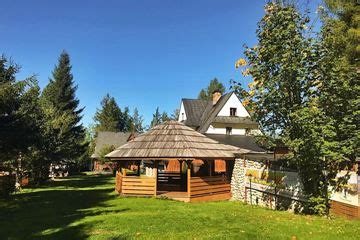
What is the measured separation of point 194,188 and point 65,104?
30862 mm

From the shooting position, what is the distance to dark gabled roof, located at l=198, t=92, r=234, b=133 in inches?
1367

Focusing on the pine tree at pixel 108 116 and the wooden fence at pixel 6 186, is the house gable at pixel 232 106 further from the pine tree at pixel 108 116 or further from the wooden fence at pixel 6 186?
the pine tree at pixel 108 116

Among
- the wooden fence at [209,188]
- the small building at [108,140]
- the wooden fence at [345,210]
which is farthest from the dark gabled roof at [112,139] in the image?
the wooden fence at [345,210]

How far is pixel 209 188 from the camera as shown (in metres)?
20.3

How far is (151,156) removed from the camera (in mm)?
19484

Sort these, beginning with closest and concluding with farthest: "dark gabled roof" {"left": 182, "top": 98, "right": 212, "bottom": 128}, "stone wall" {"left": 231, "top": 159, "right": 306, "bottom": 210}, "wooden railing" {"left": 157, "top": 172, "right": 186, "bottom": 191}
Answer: "stone wall" {"left": 231, "top": 159, "right": 306, "bottom": 210} < "wooden railing" {"left": 157, "top": 172, "right": 186, "bottom": 191} < "dark gabled roof" {"left": 182, "top": 98, "right": 212, "bottom": 128}

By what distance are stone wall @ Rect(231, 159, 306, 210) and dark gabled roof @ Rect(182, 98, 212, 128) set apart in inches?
646

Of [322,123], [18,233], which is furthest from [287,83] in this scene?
[18,233]

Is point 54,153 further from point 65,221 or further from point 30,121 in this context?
point 65,221

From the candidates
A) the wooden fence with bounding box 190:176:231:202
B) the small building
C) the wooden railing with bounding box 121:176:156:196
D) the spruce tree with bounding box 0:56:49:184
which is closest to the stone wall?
the wooden fence with bounding box 190:176:231:202

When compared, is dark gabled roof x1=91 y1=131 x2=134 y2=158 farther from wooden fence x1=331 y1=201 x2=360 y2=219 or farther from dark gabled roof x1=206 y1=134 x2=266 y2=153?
wooden fence x1=331 y1=201 x2=360 y2=219

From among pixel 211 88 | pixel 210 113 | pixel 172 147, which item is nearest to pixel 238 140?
pixel 210 113

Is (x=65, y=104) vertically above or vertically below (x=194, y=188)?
above

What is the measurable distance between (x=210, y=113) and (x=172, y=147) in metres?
17.6
